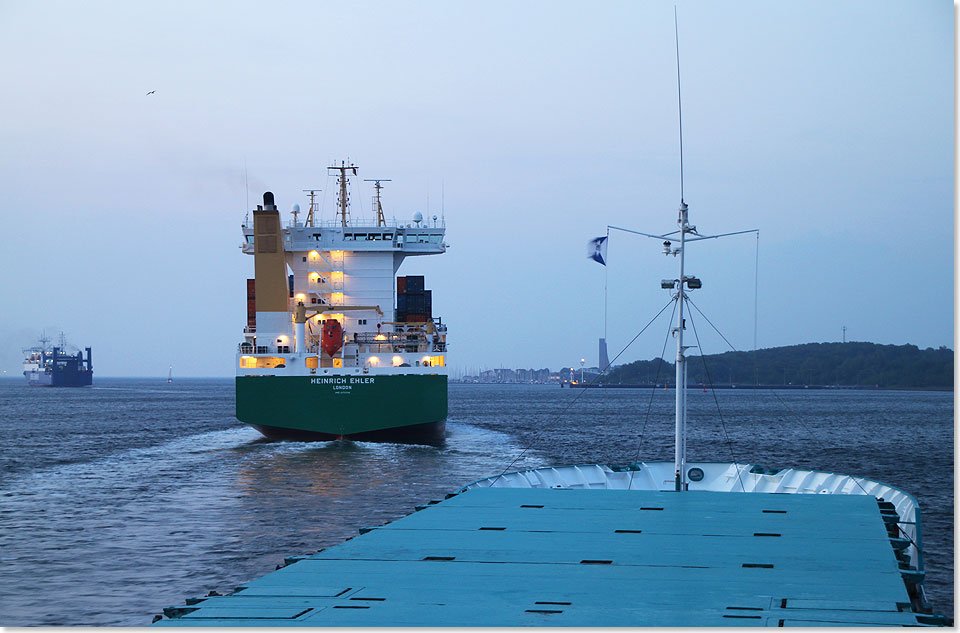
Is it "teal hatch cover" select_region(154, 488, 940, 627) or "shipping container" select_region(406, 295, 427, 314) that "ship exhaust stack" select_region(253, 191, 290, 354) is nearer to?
"shipping container" select_region(406, 295, 427, 314)

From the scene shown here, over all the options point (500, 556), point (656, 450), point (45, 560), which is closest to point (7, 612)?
point (45, 560)

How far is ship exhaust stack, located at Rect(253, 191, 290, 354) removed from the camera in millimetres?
44625

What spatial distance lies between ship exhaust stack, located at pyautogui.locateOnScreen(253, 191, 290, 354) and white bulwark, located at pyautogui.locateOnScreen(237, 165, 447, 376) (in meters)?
0.07

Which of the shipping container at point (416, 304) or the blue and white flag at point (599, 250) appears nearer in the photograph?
the blue and white flag at point (599, 250)

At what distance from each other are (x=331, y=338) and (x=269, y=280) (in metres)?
4.91

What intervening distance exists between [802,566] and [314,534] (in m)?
13.3

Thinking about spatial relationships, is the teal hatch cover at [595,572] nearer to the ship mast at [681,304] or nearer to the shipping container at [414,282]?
the ship mast at [681,304]

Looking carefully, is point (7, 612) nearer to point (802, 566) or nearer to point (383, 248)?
point (802, 566)

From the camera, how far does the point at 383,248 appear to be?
1921 inches

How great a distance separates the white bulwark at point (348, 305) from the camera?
44.1 meters

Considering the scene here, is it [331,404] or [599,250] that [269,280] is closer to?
[331,404]

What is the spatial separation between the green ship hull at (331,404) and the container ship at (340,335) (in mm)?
45

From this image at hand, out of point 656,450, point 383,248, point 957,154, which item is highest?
point 383,248

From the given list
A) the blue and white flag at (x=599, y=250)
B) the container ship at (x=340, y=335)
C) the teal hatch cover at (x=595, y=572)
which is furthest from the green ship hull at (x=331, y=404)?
the teal hatch cover at (x=595, y=572)
